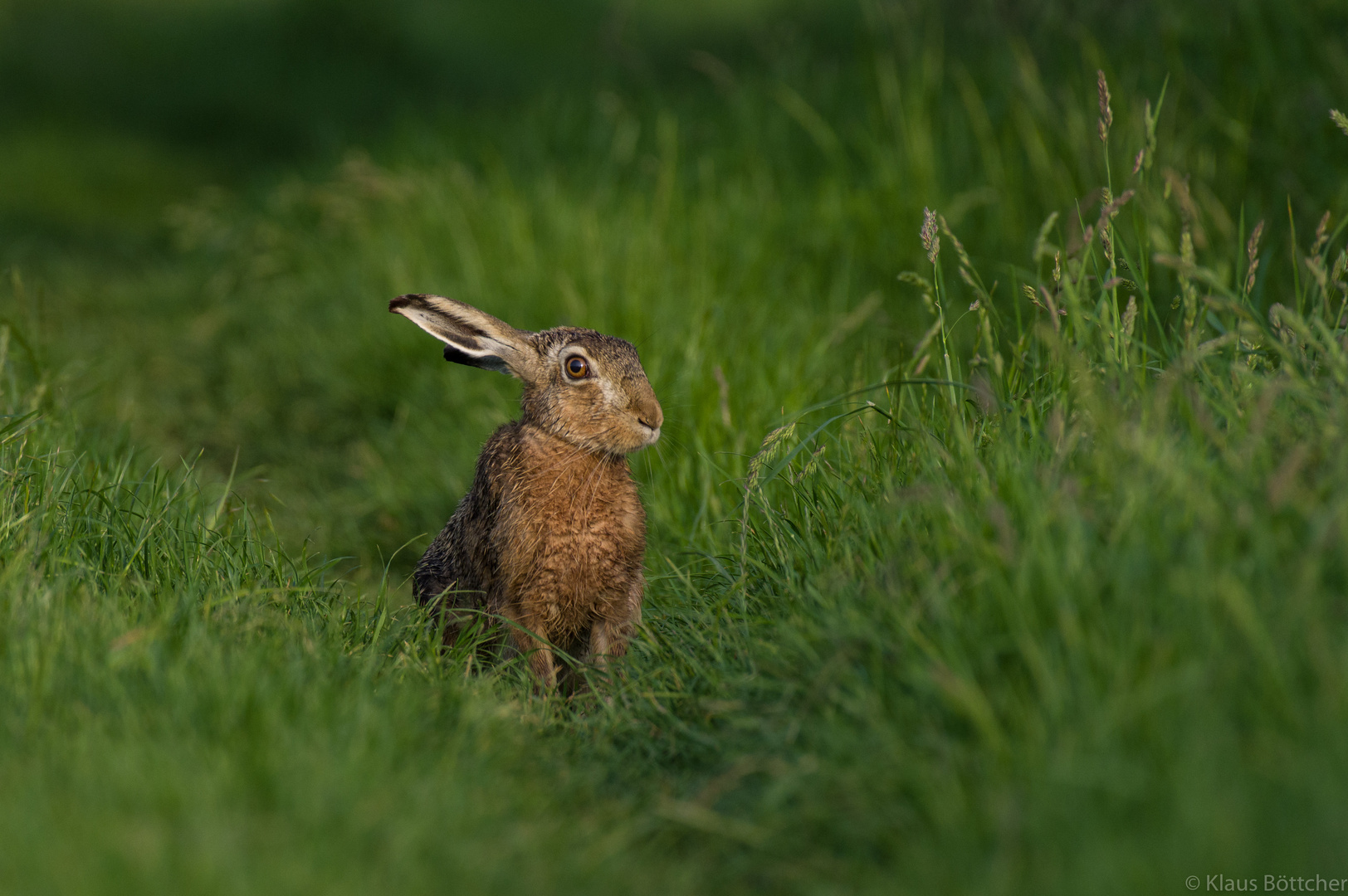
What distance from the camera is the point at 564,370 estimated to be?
429cm

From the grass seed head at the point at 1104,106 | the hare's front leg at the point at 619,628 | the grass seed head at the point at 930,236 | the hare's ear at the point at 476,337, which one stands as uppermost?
the grass seed head at the point at 1104,106

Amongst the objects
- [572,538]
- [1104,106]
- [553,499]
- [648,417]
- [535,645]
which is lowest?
[535,645]

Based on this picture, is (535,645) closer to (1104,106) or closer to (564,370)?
(564,370)

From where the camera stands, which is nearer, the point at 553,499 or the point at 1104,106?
the point at 1104,106

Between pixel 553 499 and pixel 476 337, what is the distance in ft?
2.23

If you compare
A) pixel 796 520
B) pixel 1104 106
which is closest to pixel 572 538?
pixel 796 520

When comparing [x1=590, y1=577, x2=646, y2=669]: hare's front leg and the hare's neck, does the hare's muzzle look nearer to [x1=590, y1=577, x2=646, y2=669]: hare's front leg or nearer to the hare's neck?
the hare's neck

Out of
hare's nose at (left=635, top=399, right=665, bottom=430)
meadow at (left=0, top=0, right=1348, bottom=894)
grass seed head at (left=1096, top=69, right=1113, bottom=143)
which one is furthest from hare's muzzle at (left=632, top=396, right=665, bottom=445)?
grass seed head at (left=1096, top=69, right=1113, bottom=143)

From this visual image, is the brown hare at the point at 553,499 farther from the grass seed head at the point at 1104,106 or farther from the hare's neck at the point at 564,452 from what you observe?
the grass seed head at the point at 1104,106

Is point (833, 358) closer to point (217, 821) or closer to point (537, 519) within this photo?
point (537, 519)

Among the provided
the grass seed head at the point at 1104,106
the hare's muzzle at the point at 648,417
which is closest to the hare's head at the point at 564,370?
the hare's muzzle at the point at 648,417

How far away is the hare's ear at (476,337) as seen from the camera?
431cm

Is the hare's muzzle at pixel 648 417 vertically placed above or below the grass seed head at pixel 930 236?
below

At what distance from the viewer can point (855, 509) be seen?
3.45 metres
